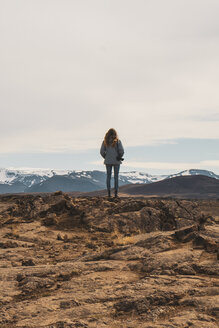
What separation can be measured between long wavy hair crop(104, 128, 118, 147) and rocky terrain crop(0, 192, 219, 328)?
187 inches

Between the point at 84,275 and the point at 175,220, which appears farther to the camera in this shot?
the point at 175,220

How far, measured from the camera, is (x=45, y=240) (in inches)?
496

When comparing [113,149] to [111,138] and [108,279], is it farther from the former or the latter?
[108,279]

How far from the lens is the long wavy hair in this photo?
16.9 m

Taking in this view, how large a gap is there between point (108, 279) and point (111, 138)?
10.7 metres

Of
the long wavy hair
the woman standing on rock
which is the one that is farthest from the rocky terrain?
the long wavy hair

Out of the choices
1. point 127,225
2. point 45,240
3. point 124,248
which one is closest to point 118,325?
point 124,248

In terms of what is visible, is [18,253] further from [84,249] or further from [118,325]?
[118,325]

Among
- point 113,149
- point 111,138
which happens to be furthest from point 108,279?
point 111,138

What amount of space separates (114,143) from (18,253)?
8029mm

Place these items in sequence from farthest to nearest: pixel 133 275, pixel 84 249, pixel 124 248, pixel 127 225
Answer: pixel 127 225, pixel 84 249, pixel 124 248, pixel 133 275

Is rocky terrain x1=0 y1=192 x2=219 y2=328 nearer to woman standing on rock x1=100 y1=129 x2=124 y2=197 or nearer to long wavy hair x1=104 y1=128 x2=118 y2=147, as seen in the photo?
woman standing on rock x1=100 y1=129 x2=124 y2=197

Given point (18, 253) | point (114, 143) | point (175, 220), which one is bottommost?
point (18, 253)

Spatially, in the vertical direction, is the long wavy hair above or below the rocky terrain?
above
